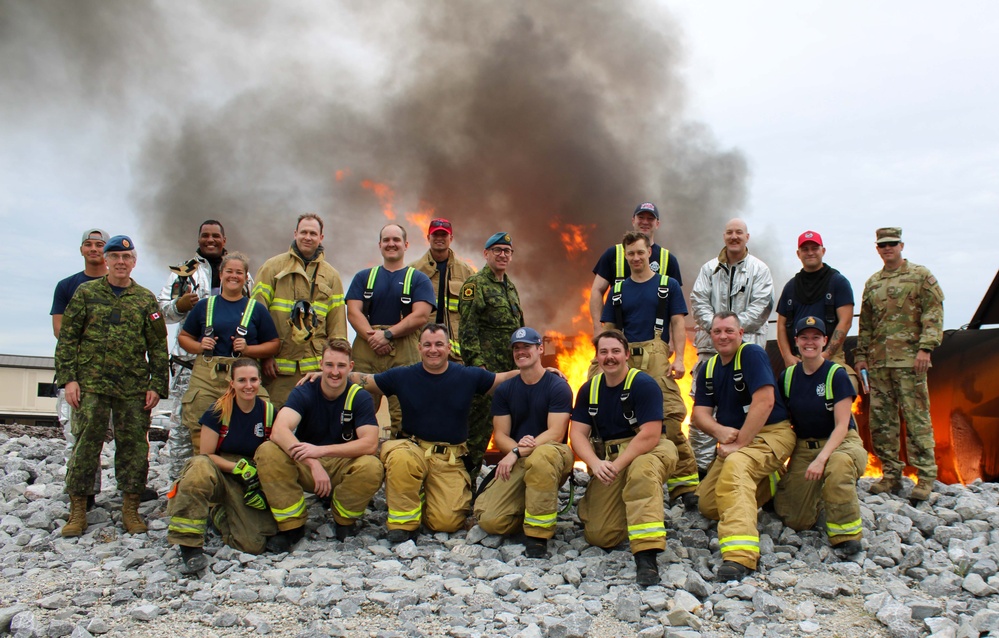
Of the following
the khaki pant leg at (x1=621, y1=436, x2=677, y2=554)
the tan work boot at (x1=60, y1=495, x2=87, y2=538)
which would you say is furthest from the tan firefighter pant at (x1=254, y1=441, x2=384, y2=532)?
the khaki pant leg at (x1=621, y1=436, x2=677, y2=554)

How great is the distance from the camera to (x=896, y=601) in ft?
16.7

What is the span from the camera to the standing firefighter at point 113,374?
22.3ft

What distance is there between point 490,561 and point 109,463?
6.56m

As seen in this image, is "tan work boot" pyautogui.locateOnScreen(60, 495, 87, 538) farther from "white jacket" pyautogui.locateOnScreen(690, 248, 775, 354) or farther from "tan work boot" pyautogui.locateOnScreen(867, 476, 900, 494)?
"tan work boot" pyautogui.locateOnScreen(867, 476, 900, 494)

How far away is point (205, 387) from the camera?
6.81 metres

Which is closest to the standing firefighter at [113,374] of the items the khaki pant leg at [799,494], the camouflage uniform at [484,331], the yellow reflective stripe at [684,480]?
the camouflage uniform at [484,331]

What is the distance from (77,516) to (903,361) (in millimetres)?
8250

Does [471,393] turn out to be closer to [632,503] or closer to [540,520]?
[540,520]

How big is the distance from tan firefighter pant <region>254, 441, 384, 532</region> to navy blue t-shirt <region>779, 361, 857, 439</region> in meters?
3.67

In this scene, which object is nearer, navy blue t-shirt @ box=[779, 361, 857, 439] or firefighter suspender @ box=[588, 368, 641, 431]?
firefighter suspender @ box=[588, 368, 641, 431]

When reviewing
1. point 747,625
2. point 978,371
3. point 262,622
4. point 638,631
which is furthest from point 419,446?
point 978,371

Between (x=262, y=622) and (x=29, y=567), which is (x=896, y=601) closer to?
(x=262, y=622)

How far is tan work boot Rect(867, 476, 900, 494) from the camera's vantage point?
7.54 metres

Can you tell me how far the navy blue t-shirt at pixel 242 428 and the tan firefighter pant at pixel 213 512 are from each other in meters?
0.10
